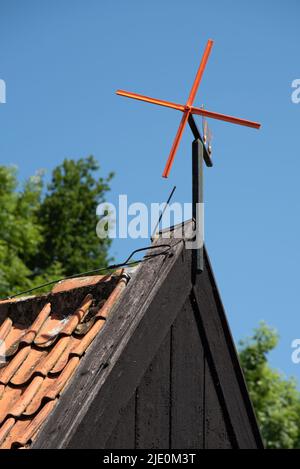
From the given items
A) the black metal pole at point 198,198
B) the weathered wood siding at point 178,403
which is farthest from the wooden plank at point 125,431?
the black metal pole at point 198,198

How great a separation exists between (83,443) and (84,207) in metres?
30.9

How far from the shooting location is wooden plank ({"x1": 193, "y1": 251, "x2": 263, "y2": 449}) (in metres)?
4.80

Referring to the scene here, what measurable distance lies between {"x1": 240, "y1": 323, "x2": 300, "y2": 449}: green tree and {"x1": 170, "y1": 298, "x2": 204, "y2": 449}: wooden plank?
2709 centimetres

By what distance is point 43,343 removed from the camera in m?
4.62

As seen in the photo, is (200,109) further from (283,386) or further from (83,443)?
(283,386)

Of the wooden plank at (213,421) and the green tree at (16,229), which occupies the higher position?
the green tree at (16,229)

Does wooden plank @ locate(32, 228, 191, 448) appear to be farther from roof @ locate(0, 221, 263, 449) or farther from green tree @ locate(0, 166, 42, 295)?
green tree @ locate(0, 166, 42, 295)

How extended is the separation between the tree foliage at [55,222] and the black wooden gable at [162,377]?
27.2 metres

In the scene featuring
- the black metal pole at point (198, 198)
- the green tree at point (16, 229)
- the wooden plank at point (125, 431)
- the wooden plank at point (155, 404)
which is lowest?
the wooden plank at point (125, 431)

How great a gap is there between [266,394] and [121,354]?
95.3 ft

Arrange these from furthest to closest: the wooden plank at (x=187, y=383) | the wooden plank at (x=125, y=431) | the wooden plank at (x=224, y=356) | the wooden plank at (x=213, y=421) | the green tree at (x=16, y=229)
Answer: the green tree at (x=16, y=229), the wooden plank at (x=224, y=356), the wooden plank at (x=213, y=421), the wooden plank at (x=187, y=383), the wooden plank at (x=125, y=431)

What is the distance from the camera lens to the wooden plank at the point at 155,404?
4258 mm

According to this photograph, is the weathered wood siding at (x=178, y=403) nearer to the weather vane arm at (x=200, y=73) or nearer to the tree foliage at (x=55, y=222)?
the weather vane arm at (x=200, y=73)

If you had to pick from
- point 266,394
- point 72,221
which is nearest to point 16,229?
point 72,221
